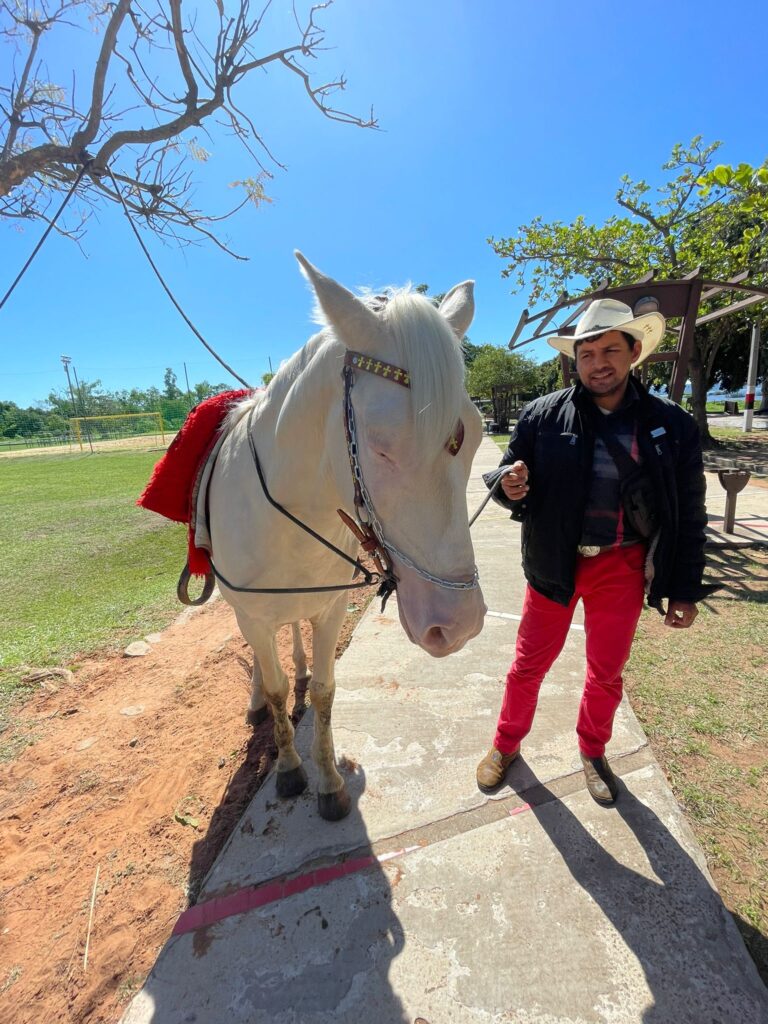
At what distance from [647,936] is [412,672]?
5.75 ft

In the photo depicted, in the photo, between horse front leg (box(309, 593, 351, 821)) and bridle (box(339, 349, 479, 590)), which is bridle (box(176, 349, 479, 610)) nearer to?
bridle (box(339, 349, 479, 590))

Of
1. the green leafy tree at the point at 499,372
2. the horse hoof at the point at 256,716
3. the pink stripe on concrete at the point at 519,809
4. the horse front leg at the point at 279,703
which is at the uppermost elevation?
the green leafy tree at the point at 499,372

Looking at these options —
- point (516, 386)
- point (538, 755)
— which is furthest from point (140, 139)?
point (516, 386)

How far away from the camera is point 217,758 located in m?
2.53

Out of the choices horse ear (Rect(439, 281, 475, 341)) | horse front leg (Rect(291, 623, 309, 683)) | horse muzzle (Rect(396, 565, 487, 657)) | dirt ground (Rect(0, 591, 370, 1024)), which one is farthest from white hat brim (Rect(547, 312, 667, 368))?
dirt ground (Rect(0, 591, 370, 1024))

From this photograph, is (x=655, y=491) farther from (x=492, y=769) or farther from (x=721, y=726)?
(x=721, y=726)

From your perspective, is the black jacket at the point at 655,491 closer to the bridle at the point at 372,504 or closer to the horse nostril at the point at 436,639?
the bridle at the point at 372,504

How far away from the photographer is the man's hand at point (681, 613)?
1.86 m

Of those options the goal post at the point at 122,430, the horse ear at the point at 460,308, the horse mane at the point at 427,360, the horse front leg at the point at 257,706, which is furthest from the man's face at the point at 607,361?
the goal post at the point at 122,430

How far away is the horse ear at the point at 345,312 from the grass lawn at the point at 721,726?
2.28 m

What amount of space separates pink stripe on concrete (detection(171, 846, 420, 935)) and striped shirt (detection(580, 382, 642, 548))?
1.60 m

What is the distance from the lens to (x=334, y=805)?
2035mm

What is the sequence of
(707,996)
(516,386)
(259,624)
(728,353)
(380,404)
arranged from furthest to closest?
(516,386) → (728,353) → (259,624) → (707,996) → (380,404)

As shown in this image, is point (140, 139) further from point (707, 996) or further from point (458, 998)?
point (707, 996)
